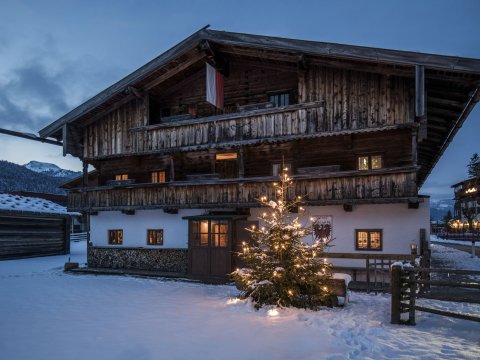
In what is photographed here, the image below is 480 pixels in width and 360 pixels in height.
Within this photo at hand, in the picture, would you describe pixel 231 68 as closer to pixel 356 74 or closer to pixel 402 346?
pixel 356 74

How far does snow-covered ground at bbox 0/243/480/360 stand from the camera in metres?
7.56

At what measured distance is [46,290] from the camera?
1484cm

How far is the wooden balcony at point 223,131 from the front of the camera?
54.7 feet

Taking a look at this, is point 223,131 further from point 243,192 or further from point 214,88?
point 243,192

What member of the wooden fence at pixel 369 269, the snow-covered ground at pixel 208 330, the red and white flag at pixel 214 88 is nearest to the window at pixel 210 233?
the snow-covered ground at pixel 208 330

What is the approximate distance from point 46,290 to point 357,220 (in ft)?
44.2

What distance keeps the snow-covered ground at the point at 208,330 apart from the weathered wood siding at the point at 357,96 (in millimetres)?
7352

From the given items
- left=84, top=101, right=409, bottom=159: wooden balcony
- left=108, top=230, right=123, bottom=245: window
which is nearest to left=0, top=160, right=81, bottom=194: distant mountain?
left=108, top=230, right=123, bottom=245: window

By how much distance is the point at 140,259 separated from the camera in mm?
20375

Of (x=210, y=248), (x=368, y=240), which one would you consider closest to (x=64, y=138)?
(x=210, y=248)

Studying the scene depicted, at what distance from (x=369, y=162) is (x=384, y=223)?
2.90m

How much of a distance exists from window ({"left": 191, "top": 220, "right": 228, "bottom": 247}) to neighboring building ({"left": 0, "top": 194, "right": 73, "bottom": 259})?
1773 centimetres

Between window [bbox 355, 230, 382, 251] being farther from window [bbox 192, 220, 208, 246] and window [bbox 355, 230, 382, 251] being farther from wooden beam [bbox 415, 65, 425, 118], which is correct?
window [bbox 192, 220, 208, 246]

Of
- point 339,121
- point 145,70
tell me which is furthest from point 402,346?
point 145,70
